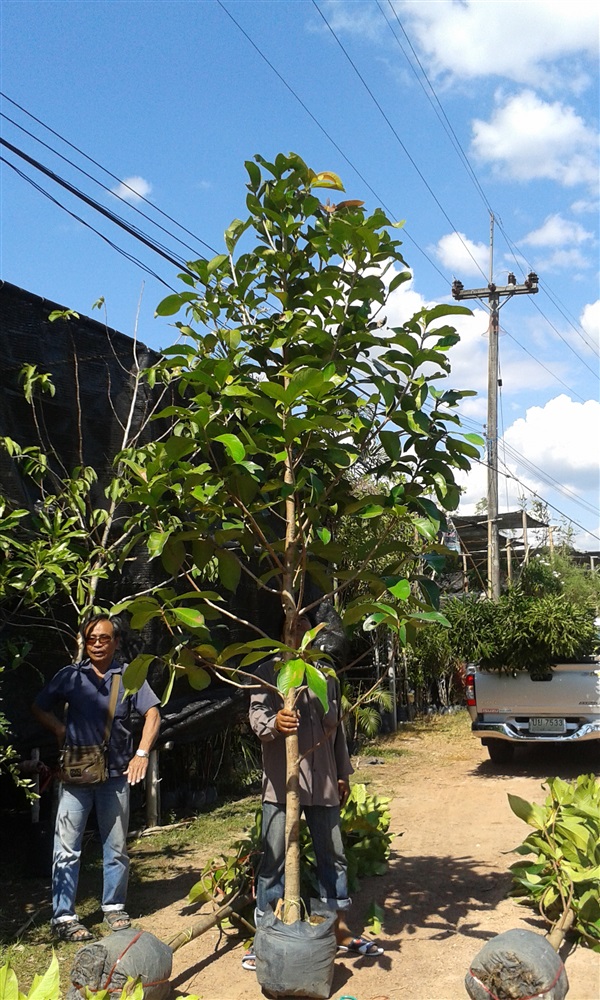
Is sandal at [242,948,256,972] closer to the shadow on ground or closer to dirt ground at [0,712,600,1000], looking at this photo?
dirt ground at [0,712,600,1000]

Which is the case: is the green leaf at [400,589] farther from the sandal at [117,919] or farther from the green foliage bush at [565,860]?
the sandal at [117,919]

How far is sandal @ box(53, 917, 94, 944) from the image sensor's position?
4289mm

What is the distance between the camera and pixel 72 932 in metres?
4.29

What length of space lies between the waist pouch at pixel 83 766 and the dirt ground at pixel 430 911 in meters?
0.87

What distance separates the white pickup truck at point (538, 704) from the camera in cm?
838

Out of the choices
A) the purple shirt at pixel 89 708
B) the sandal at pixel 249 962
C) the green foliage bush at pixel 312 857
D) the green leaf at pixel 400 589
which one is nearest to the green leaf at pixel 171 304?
the green leaf at pixel 400 589

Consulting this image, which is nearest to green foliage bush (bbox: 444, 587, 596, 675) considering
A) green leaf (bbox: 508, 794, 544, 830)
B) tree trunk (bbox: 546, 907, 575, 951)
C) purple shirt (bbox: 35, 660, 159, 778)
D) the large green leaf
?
green leaf (bbox: 508, 794, 544, 830)

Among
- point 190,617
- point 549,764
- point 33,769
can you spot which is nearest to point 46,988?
point 190,617

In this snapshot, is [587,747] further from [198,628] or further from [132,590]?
[198,628]

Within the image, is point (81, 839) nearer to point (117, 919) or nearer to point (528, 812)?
point (117, 919)

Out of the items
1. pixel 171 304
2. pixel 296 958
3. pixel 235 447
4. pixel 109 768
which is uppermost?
pixel 171 304

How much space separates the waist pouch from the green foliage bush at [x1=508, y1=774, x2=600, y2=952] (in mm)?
2165

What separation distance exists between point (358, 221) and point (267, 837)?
2.88 m

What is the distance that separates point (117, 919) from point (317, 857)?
3.65ft
